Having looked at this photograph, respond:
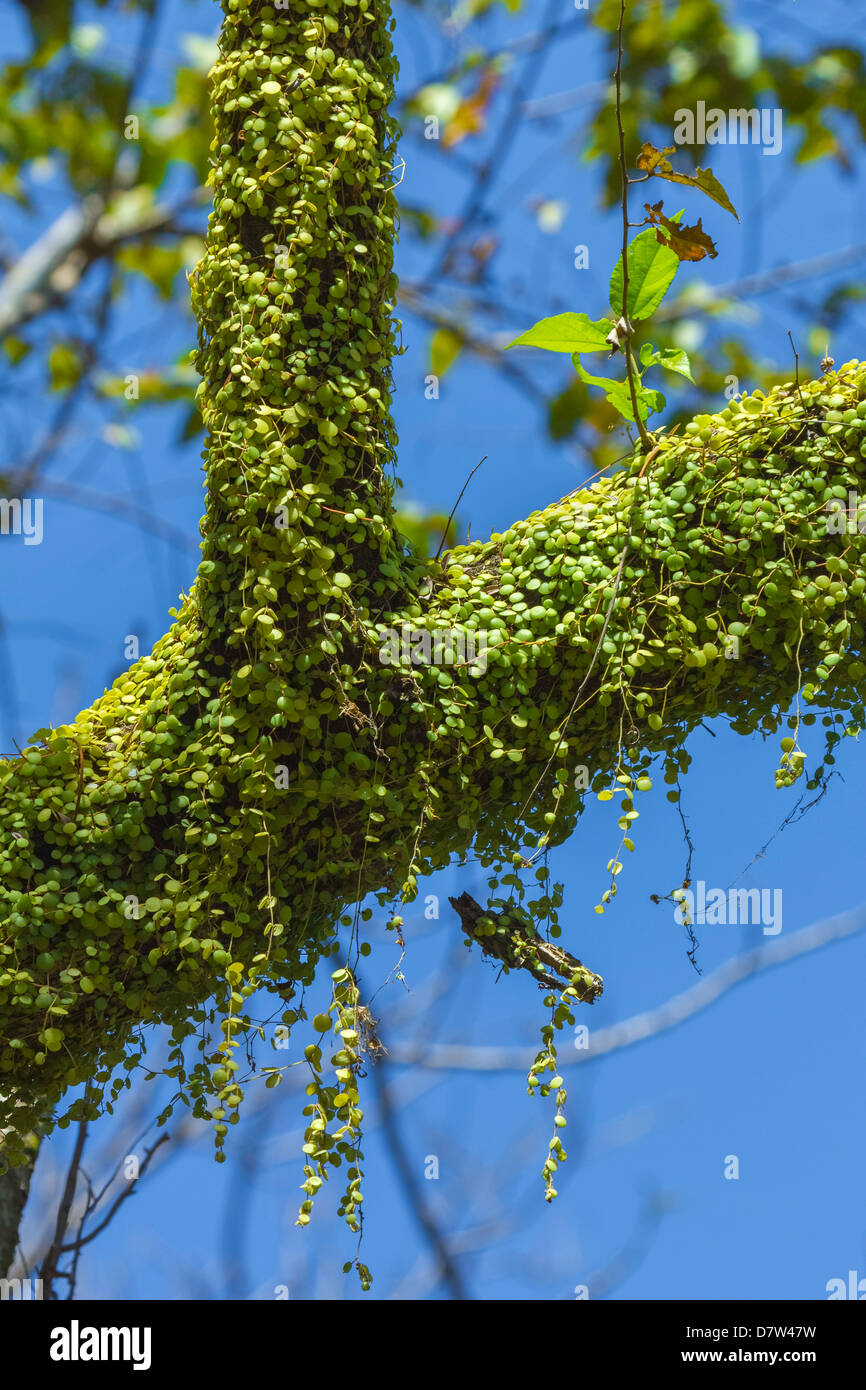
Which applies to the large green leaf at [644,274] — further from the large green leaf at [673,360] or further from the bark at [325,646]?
the bark at [325,646]

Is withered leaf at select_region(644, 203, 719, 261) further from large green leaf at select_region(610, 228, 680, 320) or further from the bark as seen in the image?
the bark

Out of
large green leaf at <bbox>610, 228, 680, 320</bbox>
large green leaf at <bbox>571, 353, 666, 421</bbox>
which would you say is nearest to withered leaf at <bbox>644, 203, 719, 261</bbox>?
large green leaf at <bbox>610, 228, 680, 320</bbox>

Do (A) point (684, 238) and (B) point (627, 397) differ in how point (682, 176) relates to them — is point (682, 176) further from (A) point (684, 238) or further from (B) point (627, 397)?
(B) point (627, 397)

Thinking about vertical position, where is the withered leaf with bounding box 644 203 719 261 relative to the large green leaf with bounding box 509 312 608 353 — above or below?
above

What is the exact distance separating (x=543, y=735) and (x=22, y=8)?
7.70ft

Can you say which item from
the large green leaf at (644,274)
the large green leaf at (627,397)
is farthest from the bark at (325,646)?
the large green leaf at (644,274)

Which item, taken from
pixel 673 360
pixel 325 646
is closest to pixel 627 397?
pixel 673 360

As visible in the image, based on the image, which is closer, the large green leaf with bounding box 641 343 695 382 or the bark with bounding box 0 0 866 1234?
the bark with bounding box 0 0 866 1234

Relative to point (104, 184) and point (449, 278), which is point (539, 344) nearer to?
point (104, 184)

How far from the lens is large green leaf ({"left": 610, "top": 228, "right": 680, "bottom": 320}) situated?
1.81 metres

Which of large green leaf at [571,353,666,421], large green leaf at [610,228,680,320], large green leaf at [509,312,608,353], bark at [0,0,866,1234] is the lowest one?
bark at [0,0,866,1234]

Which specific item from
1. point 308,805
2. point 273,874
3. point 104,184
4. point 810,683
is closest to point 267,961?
point 273,874

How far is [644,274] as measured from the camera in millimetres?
1826

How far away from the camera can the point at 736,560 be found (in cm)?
166
